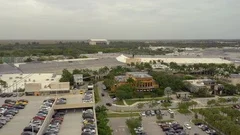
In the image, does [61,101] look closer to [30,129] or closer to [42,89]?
[42,89]

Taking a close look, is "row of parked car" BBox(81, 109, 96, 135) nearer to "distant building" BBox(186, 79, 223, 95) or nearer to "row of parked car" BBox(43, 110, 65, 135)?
"row of parked car" BBox(43, 110, 65, 135)

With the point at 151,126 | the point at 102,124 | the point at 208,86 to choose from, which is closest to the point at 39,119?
the point at 102,124

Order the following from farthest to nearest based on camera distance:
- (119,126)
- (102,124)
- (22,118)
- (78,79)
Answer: (78,79), (119,126), (22,118), (102,124)

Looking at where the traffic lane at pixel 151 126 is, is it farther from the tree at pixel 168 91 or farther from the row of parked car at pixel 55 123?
the tree at pixel 168 91

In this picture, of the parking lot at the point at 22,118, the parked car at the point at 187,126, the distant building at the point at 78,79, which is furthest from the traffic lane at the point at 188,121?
the distant building at the point at 78,79

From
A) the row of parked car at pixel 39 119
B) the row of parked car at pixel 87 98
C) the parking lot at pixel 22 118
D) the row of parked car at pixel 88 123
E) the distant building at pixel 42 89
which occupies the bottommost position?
the row of parked car at pixel 88 123

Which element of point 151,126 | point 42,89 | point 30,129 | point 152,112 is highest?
point 42,89
